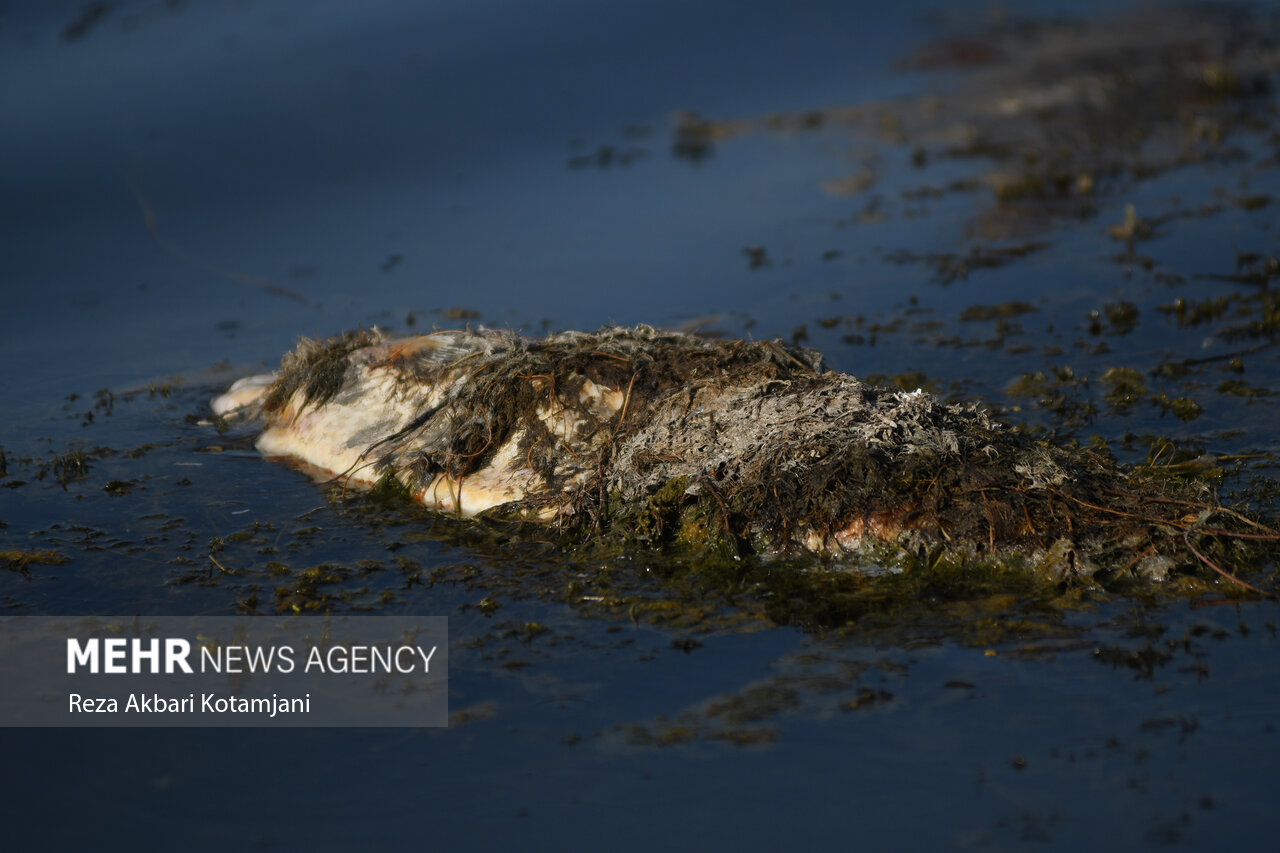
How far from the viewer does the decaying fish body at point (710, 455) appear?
15.3 ft

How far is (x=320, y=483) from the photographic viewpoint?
239 inches

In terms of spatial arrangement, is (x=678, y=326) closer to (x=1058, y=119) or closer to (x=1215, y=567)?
(x=1215, y=567)

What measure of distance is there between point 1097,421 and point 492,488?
331 cm

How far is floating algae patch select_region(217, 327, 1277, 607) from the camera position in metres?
4.57

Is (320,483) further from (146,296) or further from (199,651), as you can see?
(146,296)

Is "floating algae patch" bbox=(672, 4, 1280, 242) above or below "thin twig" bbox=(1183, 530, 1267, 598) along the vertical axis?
above

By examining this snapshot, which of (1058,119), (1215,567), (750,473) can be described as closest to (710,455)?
(750,473)

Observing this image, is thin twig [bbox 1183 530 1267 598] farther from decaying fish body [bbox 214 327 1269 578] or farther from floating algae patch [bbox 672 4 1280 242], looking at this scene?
floating algae patch [bbox 672 4 1280 242]

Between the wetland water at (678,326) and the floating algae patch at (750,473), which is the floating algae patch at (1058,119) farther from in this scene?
the floating algae patch at (750,473)

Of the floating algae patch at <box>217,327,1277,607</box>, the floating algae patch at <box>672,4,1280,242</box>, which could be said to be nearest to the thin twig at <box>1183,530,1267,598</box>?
the floating algae patch at <box>217,327,1277,607</box>

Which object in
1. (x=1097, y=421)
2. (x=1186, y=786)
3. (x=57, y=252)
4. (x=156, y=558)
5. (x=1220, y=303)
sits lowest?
(x=1186, y=786)

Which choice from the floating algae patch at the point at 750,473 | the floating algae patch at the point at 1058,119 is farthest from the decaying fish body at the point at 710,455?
the floating algae patch at the point at 1058,119

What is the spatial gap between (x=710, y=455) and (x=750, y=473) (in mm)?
234

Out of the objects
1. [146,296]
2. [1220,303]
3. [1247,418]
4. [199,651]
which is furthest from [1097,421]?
[146,296]
